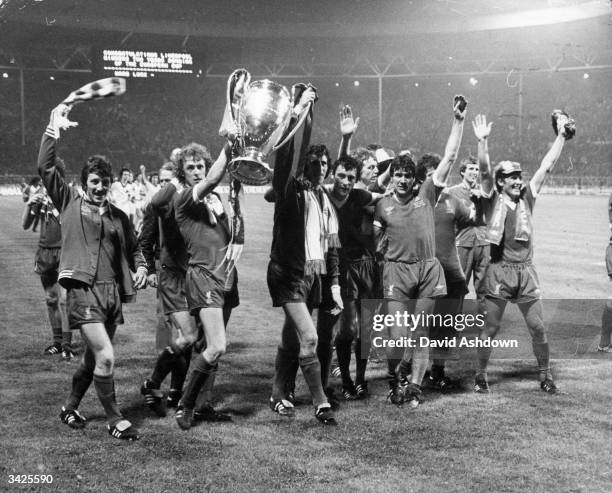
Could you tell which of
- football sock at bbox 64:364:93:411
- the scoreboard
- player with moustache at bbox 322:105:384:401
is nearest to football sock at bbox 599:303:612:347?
player with moustache at bbox 322:105:384:401

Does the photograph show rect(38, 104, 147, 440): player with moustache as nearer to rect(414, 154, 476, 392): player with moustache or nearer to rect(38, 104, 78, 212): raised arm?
rect(38, 104, 78, 212): raised arm

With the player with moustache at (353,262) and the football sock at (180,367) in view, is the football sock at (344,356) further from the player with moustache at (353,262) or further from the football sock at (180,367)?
the football sock at (180,367)

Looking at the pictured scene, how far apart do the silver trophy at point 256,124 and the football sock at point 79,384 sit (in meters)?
1.80

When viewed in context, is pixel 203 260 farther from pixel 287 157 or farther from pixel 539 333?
pixel 539 333

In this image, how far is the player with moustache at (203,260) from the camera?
5.28 metres

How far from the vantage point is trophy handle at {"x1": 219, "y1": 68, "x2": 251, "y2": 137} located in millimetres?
4688

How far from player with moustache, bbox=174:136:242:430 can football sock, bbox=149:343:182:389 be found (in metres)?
0.35

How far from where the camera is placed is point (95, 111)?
46.9 m

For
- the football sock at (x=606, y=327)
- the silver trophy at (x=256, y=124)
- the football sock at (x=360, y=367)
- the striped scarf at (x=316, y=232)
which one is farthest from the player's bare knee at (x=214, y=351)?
the football sock at (x=606, y=327)

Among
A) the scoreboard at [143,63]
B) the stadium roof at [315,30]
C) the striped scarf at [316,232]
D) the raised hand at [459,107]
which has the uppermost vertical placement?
the stadium roof at [315,30]

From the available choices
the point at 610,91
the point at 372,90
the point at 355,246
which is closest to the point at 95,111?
the point at 372,90

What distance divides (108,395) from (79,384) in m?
0.35

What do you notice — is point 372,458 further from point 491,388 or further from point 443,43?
point 443,43

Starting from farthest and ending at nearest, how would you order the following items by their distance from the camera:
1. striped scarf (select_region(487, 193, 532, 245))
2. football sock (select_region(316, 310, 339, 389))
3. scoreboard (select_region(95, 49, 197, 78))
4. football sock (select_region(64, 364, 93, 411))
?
scoreboard (select_region(95, 49, 197, 78)) < striped scarf (select_region(487, 193, 532, 245)) < football sock (select_region(316, 310, 339, 389)) < football sock (select_region(64, 364, 93, 411))
